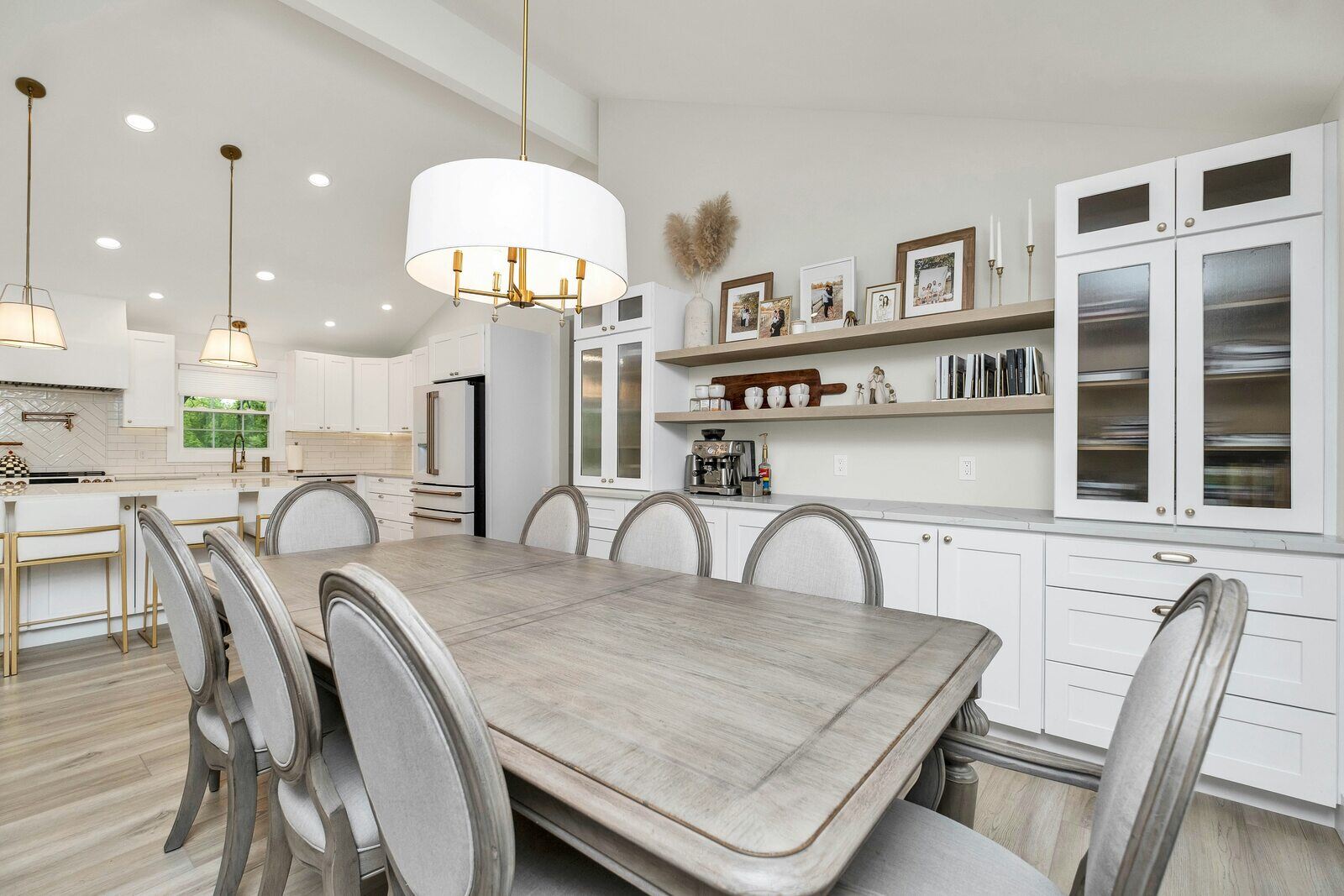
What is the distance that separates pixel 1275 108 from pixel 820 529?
7.47 ft

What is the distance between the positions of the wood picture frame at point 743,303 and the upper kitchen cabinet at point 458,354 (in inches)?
74.8

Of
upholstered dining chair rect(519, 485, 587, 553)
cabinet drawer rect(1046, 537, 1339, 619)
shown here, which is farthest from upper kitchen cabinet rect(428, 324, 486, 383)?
cabinet drawer rect(1046, 537, 1339, 619)

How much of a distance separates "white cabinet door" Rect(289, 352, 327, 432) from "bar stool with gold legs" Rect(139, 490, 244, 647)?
2.90 metres

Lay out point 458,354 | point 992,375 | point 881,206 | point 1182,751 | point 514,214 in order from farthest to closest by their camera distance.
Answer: point 458,354, point 881,206, point 992,375, point 514,214, point 1182,751

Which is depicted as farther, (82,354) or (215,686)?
(82,354)

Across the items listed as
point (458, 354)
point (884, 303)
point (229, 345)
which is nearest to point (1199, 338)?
point (884, 303)

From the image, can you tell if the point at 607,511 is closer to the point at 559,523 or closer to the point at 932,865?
the point at 559,523

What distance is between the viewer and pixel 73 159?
3.93 metres

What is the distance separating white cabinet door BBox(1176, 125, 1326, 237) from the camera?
196cm

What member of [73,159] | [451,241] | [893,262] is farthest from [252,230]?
[893,262]

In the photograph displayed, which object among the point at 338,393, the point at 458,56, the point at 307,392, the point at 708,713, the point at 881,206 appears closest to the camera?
the point at 708,713

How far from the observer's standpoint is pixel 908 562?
8.36ft

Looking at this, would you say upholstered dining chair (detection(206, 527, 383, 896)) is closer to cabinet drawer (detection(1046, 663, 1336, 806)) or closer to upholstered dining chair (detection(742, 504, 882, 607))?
upholstered dining chair (detection(742, 504, 882, 607))

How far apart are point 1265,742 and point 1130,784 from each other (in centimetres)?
184
